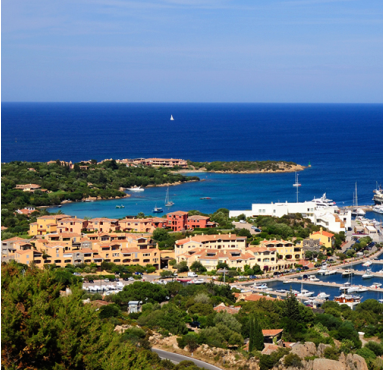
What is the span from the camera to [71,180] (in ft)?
102

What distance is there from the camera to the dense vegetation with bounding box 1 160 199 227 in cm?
2697

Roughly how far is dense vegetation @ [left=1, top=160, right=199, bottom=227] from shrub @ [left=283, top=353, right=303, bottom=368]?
53.4 ft

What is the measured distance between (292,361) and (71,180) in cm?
2264

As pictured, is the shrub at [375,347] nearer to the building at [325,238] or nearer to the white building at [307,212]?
the building at [325,238]

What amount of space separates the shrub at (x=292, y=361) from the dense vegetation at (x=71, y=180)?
641 inches

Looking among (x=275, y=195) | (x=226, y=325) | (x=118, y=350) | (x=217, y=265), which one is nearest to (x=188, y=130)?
(x=275, y=195)

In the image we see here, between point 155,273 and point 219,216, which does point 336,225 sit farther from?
point 155,273

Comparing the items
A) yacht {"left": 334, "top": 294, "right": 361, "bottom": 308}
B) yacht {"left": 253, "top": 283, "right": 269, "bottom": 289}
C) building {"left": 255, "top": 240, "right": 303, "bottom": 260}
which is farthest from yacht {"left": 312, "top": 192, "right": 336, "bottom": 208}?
yacht {"left": 334, "top": 294, "right": 361, "bottom": 308}

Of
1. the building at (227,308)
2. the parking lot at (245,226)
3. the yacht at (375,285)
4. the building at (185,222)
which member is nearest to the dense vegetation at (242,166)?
the parking lot at (245,226)

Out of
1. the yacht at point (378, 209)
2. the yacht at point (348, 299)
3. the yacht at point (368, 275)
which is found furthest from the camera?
the yacht at point (378, 209)

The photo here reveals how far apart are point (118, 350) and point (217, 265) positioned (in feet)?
33.8

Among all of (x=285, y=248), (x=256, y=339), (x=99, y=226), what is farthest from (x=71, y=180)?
(x=256, y=339)

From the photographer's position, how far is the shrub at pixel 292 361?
982 cm

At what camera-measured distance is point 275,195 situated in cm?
2905
